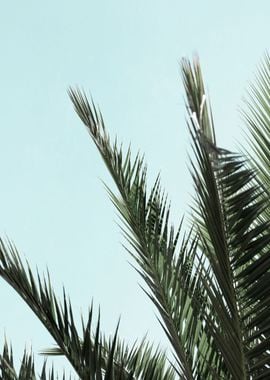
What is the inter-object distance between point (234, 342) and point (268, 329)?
13 centimetres

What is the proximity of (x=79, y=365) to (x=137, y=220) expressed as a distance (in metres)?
0.84

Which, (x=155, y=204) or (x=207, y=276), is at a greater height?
(x=155, y=204)

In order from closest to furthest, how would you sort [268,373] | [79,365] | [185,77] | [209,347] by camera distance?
[185,77], [268,373], [79,365], [209,347]

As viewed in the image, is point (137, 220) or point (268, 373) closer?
point (268, 373)

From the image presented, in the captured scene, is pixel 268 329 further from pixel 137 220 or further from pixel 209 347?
pixel 137 220

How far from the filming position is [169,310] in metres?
3.61

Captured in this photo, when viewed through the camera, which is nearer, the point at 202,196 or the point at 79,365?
the point at 202,196

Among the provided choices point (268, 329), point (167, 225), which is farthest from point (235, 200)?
point (167, 225)

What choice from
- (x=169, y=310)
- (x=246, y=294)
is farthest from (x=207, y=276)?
(x=169, y=310)

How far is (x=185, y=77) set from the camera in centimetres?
256

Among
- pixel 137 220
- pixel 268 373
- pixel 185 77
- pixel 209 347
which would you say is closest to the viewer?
pixel 185 77

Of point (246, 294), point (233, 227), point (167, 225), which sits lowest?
point (246, 294)

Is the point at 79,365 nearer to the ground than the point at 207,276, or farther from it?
nearer to the ground

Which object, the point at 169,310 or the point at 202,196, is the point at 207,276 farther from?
the point at 169,310
